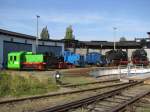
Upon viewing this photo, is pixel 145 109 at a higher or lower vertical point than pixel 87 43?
lower

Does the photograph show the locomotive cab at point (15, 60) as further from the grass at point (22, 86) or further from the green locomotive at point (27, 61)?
the grass at point (22, 86)

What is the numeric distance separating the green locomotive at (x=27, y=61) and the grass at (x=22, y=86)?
1717 centimetres

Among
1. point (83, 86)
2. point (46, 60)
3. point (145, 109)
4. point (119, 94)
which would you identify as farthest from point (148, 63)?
point (145, 109)

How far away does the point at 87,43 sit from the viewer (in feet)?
251

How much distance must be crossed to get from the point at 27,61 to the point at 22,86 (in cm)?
2141

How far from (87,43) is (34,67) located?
129ft

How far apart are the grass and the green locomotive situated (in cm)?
1717

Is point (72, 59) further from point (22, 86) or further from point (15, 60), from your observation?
point (22, 86)

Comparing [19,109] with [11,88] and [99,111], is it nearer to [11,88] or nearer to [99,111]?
[99,111]

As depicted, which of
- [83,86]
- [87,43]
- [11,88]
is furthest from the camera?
[87,43]

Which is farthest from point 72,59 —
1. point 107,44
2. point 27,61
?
point 107,44

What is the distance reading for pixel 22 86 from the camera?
18.1 meters

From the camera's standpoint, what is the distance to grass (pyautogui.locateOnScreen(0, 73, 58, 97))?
16.7 m

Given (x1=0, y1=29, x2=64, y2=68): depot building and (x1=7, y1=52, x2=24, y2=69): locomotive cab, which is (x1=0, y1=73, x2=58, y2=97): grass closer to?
(x1=7, y1=52, x2=24, y2=69): locomotive cab
